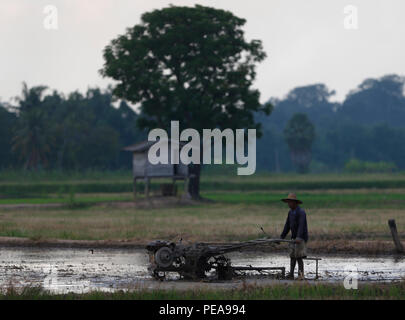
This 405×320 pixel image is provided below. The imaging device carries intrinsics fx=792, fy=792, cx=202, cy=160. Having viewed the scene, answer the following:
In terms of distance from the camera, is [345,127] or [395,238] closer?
[395,238]

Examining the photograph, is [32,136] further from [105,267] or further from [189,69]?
[105,267]

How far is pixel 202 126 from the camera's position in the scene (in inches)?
2266

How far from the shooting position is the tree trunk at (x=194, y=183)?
56.0m

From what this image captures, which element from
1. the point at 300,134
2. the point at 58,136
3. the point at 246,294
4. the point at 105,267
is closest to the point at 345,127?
the point at 300,134

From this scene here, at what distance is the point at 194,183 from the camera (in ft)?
188

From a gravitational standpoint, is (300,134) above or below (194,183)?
above

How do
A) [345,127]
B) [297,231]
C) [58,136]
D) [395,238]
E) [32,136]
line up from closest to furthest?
[297,231]
[395,238]
[32,136]
[58,136]
[345,127]

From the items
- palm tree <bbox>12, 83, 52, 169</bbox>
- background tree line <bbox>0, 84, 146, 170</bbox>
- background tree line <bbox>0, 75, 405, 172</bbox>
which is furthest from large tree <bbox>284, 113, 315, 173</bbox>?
palm tree <bbox>12, 83, 52, 169</bbox>

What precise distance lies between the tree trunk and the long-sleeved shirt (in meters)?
38.4

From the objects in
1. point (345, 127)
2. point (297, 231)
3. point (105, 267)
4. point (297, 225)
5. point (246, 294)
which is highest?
point (345, 127)

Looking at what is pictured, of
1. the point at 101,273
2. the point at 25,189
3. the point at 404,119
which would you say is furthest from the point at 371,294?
the point at 404,119

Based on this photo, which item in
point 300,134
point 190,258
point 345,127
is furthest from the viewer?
point 345,127

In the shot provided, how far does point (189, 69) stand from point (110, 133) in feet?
135

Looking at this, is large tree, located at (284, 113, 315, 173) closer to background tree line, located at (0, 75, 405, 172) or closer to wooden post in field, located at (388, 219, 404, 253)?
background tree line, located at (0, 75, 405, 172)
